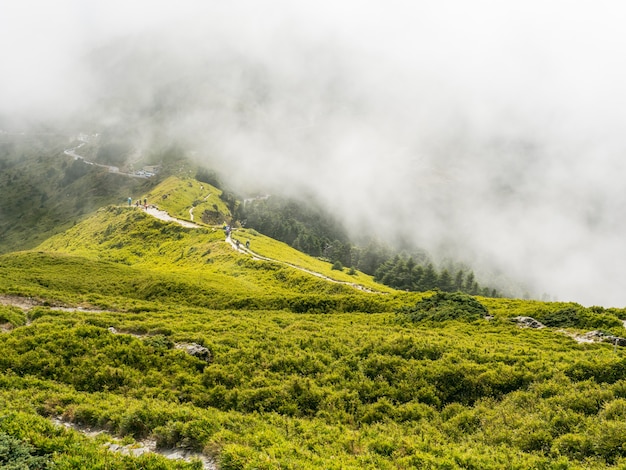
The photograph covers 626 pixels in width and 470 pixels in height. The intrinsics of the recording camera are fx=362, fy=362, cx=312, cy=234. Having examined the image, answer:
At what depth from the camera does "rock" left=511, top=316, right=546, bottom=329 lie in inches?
1153

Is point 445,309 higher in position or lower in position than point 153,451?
higher

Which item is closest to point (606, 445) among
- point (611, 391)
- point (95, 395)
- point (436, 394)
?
point (611, 391)

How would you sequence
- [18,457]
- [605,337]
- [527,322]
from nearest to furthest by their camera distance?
[18,457] < [605,337] < [527,322]

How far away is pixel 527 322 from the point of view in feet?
98.2

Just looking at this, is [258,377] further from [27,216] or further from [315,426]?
[27,216]

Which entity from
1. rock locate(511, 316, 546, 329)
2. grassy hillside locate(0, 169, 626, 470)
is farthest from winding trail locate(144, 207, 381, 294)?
grassy hillside locate(0, 169, 626, 470)

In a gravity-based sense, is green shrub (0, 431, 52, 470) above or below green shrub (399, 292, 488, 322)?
below

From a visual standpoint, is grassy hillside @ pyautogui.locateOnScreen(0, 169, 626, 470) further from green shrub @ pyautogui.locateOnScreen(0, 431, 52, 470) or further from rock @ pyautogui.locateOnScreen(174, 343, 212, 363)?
rock @ pyautogui.locateOnScreen(174, 343, 212, 363)

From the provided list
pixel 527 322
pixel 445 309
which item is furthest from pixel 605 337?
→ pixel 445 309

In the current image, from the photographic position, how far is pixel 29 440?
11094 mm

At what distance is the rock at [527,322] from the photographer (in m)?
29.3

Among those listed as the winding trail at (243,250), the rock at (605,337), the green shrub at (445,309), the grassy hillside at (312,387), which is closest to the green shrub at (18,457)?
the grassy hillside at (312,387)

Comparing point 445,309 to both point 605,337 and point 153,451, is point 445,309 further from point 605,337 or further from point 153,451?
point 153,451

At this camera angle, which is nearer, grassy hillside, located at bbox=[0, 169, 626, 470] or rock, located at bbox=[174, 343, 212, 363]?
grassy hillside, located at bbox=[0, 169, 626, 470]
